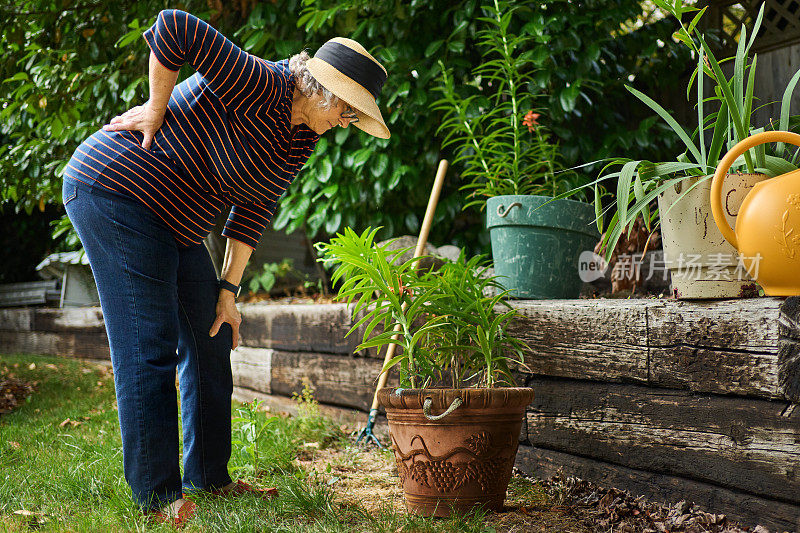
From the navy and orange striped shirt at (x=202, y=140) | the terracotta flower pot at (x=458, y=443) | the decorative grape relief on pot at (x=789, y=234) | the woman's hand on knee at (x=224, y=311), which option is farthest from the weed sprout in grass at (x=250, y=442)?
the decorative grape relief on pot at (x=789, y=234)

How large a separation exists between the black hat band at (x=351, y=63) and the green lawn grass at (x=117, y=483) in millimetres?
1183

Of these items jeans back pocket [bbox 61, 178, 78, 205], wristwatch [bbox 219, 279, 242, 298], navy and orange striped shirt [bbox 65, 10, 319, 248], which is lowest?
wristwatch [bbox 219, 279, 242, 298]

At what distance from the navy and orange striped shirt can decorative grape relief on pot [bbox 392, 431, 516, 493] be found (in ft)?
2.98

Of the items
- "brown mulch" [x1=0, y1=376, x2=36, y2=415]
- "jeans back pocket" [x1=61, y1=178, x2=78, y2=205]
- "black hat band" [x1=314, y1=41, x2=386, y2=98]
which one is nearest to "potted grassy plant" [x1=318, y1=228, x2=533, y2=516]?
"black hat band" [x1=314, y1=41, x2=386, y2=98]

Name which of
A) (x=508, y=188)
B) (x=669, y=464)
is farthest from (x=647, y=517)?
(x=508, y=188)

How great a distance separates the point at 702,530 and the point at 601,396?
478mm

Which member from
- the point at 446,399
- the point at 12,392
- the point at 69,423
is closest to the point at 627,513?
the point at 446,399

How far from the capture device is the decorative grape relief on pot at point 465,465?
1.86 metres

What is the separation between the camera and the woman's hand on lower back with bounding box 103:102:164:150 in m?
1.79

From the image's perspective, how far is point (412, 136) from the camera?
→ 11.6 feet

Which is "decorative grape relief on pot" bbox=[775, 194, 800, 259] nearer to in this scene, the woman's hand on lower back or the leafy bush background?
the woman's hand on lower back

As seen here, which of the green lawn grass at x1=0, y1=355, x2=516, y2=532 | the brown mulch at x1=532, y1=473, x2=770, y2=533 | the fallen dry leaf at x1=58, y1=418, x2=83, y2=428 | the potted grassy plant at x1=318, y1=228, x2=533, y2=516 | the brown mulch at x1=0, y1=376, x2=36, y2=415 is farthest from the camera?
the brown mulch at x1=0, y1=376, x2=36, y2=415

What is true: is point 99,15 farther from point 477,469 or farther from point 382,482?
point 477,469

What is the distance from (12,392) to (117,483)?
86.5 inches
